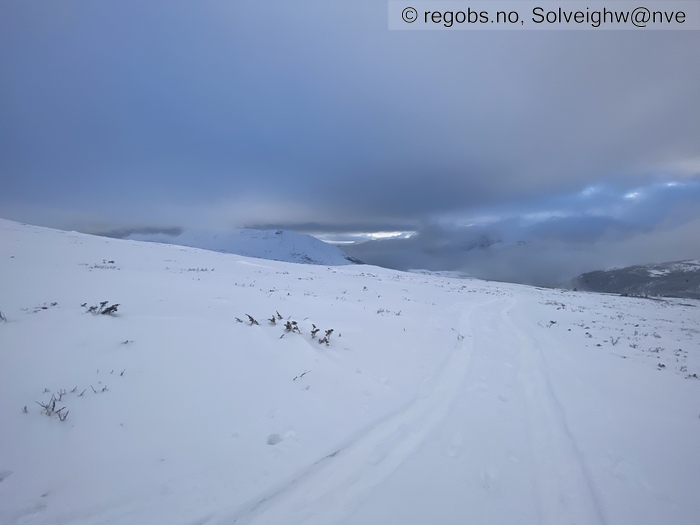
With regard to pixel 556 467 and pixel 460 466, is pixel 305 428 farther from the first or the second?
pixel 556 467

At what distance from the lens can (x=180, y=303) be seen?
30.4 ft

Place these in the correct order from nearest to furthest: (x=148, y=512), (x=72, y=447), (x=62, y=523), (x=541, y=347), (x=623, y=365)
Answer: (x=62, y=523), (x=148, y=512), (x=72, y=447), (x=623, y=365), (x=541, y=347)

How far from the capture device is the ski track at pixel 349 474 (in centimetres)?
328

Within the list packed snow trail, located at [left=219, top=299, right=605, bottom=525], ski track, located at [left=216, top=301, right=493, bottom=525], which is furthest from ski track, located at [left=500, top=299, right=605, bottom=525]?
ski track, located at [left=216, top=301, right=493, bottom=525]

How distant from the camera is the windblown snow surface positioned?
3391 millimetres

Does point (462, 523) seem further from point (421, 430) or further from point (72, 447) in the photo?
point (72, 447)

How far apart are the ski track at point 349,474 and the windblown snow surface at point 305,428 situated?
0.02m

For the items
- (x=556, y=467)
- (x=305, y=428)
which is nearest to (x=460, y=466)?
(x=556, y=467)

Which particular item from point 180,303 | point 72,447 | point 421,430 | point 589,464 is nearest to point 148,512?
point 72,447

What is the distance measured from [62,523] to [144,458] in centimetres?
89

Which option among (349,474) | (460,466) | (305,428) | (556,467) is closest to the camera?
(349,474)

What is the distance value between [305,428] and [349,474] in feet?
3.64

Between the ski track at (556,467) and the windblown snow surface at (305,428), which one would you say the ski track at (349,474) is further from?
the ski track at (556,467)

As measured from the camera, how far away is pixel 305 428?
480 cm
